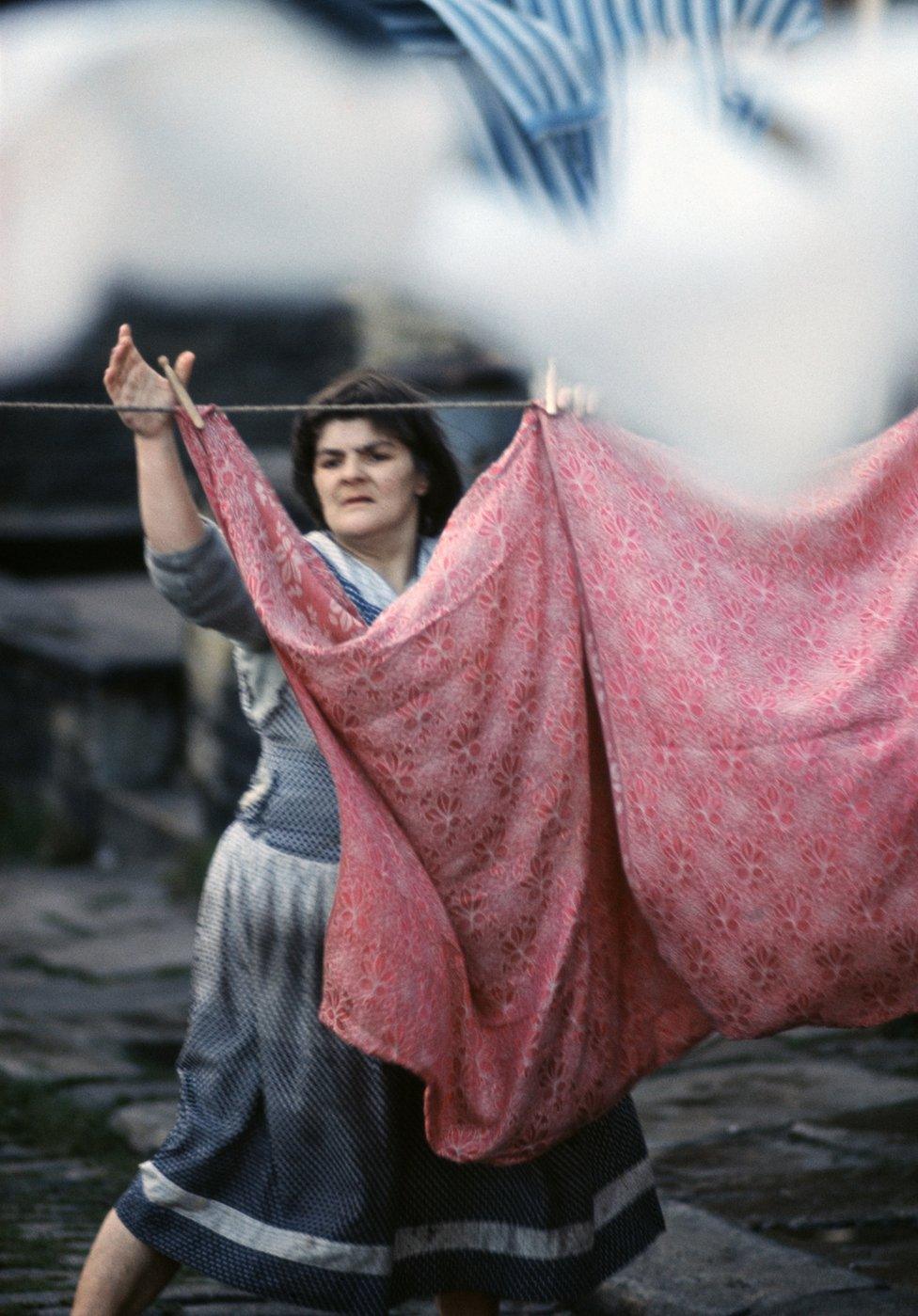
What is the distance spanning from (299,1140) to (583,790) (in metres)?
0.77

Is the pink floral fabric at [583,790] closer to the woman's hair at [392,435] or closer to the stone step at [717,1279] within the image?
the woman's hair at [392,435]

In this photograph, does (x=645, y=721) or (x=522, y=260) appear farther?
(x=522, y=260)

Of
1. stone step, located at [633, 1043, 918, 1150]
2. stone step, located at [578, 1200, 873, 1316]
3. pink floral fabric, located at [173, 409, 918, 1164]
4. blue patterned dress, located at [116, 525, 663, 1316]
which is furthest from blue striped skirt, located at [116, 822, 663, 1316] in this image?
stone step, located at [633, 1043, 918, 1150]

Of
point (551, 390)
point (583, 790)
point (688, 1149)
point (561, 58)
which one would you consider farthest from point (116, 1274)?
point (561, 58)

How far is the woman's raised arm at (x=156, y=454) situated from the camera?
3.02m

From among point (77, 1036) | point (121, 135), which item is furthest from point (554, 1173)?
point (77, 1036)

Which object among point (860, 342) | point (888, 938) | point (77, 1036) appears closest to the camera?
point (888, 938)

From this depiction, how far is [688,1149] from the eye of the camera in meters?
4.88

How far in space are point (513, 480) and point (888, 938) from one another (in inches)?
37.8

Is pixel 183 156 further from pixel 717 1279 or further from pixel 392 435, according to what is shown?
pixel 717 1279

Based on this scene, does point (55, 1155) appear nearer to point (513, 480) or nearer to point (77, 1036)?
point (77, 1036)

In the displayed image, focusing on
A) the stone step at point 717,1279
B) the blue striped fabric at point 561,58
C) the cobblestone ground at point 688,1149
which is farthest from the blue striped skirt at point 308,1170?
the blue striped fabric at point 561,58

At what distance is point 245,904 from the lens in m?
3.28

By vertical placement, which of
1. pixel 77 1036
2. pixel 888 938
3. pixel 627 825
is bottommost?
pixel 77 1036
